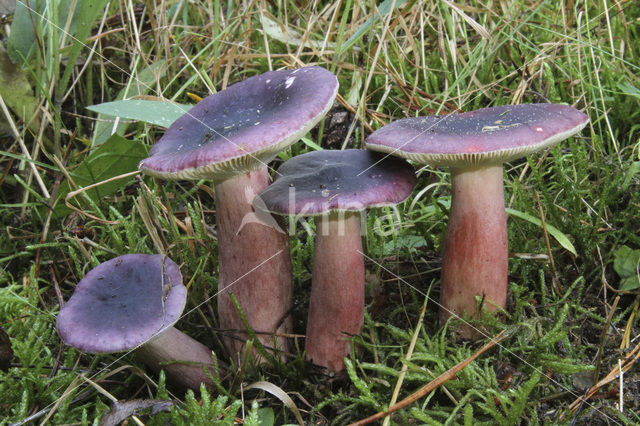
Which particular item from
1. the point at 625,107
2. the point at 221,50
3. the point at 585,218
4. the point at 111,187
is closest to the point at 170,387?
the point at 111,187

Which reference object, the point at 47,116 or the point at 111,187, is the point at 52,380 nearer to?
the point at 111,187

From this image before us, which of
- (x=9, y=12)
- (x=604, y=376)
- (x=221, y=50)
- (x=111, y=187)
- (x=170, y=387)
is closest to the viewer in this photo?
(x=604, y=376)

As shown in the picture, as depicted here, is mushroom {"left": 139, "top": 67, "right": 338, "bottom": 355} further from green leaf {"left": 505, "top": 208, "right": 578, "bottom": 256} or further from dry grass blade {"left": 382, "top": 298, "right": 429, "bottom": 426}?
green leaf {"left": 505, "top": 208, "right": 578, "bottom": 256}


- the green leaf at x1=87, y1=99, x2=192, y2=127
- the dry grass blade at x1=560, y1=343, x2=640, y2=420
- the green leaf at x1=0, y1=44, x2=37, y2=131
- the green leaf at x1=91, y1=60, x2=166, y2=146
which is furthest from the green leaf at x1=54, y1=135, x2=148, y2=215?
the dry grass blade at x1=560, y1=343, x2=640, y2=420

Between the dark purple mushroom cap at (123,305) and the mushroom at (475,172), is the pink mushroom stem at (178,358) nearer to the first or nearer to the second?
the dark purple mushroom cap at (123,305)

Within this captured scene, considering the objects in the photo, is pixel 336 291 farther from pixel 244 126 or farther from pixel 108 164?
pixel 108 164

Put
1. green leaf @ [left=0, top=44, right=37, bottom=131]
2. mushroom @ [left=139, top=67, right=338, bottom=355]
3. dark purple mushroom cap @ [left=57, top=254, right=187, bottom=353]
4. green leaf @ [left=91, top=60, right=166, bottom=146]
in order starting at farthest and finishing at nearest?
green leaf @ [left=91, top=60, right=166, bottom=146] → green leaf @ [left=0, top=44, right=37, bottom=131] → mushroom @ [left=139, top=67, right=338, bottom=355] → dark purple mushroom cap @ [left=57, top=254, right=187, bottom=353]

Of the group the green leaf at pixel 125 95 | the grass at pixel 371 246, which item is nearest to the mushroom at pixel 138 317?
the grass at pixel 371 246
